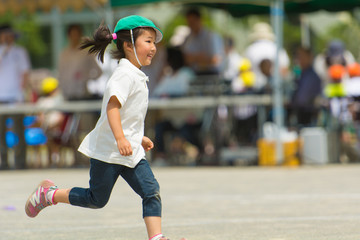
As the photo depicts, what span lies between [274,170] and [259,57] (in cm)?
340

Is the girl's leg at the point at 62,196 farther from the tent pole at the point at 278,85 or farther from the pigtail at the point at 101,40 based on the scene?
the tent pole at the point at 278,85

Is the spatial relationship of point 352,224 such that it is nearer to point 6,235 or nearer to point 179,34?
point 6,235

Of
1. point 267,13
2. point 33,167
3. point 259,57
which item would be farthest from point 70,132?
point 267,13

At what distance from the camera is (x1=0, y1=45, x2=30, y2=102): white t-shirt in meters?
14.2

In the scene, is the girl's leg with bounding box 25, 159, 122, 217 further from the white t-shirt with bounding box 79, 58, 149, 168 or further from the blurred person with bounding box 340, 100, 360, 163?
the blurred person with bounding box 340, 100, 360, 163

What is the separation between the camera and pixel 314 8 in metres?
15.5

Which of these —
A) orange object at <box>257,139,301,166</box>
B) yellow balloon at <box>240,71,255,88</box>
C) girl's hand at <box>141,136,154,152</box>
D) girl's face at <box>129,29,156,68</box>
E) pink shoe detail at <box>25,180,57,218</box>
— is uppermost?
girl's face at <box>129,29,156,68</box>

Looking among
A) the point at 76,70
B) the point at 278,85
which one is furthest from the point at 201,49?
the point at 76,70

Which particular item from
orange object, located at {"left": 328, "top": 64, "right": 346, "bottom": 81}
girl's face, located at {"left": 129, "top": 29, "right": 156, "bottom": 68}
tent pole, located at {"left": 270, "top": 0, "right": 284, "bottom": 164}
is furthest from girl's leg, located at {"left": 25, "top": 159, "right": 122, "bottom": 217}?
orange object, located at {"left": 328, "top": 64, "right": 346, "bottom": 81}

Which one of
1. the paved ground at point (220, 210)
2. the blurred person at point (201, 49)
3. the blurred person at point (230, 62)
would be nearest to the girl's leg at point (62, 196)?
the paved ground at point (220, 210)

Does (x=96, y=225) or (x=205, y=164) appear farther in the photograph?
(x=205, y=164)

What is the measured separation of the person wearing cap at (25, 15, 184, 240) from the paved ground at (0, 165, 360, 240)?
67 cm

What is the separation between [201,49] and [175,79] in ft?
2.15

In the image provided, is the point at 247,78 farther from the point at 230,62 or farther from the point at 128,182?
the point at 128,182
